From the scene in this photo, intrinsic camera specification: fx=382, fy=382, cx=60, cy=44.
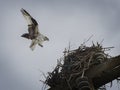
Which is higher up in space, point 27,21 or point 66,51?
point 27,21

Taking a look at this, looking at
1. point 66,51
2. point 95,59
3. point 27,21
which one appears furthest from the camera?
point 27,21

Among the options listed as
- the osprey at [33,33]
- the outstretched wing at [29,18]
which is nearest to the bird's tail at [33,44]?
the osprey at [33,33]

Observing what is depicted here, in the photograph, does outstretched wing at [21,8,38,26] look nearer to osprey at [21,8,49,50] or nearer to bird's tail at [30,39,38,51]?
osprey at [21,8,49,50]

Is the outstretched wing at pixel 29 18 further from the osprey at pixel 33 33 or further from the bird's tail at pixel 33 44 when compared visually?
the bird's tail at pixel 33 44

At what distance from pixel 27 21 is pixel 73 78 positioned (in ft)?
14.3

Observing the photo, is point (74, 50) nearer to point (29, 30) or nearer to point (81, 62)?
point (81, 62)

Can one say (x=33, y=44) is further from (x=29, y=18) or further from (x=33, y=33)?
(x=29, y=18)

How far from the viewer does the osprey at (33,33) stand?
12.2m

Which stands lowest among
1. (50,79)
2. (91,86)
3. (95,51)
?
(91,86)

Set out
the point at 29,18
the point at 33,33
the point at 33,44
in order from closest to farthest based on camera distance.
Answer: the point at 29,18 < the point at 33,44 < the point at 33,33

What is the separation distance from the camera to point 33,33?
1320cm

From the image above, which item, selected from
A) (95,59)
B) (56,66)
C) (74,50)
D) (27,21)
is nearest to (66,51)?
(74,50)

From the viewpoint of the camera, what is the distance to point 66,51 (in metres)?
10.5

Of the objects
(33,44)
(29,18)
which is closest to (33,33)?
(33,44)
